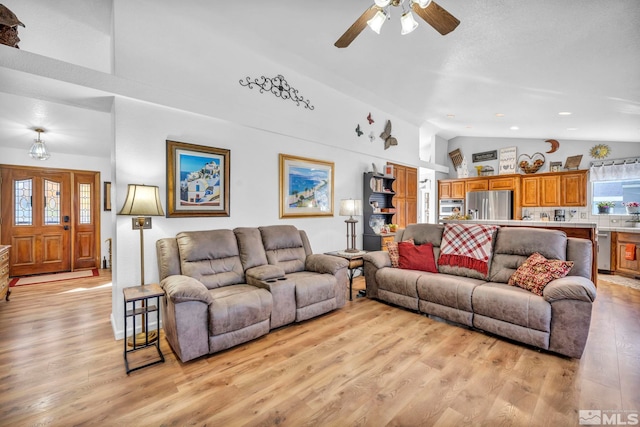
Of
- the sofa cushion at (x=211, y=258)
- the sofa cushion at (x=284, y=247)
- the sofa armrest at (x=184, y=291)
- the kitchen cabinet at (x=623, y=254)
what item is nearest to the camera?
the sofa armrest at (x=184, y=291)

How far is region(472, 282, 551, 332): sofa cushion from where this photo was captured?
246 centimetres

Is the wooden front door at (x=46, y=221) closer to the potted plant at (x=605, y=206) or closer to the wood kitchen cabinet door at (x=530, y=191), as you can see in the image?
the wood kitchen cabinet door at (x=530, y=191)

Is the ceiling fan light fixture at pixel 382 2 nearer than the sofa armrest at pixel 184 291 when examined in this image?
Yes

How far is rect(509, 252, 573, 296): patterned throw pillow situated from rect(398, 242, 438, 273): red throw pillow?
0.85 m

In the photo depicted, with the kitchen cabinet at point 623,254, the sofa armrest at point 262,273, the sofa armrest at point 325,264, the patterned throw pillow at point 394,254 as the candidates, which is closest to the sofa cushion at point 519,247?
the patterned throw pillow at point 394,254

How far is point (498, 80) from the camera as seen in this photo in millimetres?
3627

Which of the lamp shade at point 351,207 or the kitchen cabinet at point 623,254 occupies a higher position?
the lamp shade at point 351,207

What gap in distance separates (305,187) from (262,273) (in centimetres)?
172

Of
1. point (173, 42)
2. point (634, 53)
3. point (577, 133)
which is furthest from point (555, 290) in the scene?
point (577, 133)

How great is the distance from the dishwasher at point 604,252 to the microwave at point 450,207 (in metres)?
2.65

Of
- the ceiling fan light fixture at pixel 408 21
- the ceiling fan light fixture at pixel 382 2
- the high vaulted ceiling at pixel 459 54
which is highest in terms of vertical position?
the high vaulted ceiling at pixel 459 54

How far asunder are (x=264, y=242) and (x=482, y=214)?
18.8 feet

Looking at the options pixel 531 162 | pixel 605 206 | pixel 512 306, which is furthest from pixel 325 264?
pixel 531 162

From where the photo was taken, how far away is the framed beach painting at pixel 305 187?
4.05 metres
